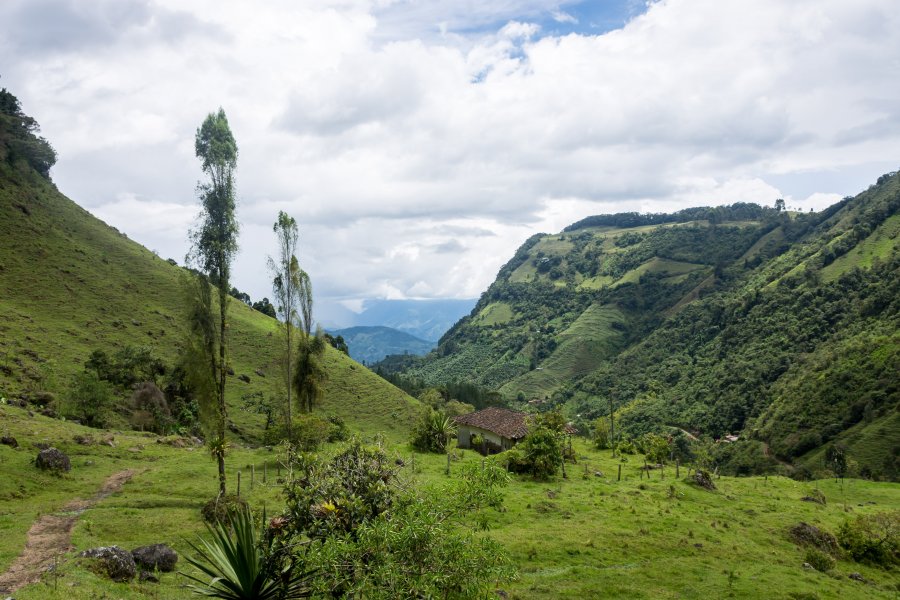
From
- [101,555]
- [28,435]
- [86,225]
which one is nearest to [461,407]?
[28,435]

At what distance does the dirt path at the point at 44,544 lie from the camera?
44.3 feet

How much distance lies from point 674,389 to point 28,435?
436 feet

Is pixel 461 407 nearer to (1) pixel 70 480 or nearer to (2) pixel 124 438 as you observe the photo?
(2) pixel 124 438

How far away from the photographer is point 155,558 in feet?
53.6

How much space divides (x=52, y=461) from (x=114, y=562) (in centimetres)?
1519

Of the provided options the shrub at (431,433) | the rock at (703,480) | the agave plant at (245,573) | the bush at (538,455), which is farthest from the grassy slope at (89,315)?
the agave plant at (245,573)

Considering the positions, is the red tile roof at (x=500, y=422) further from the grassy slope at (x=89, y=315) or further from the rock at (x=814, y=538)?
the rock at (x=814, y=538)

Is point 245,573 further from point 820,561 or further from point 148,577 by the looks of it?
point 820,561

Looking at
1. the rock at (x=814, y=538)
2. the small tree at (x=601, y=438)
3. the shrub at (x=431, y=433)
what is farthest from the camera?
the small tree at (x=601, y=438)

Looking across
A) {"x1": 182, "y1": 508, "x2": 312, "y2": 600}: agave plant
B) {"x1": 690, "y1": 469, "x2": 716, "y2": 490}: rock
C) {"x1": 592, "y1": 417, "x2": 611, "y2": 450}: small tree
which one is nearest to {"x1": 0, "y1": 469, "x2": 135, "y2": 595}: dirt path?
{"x1": 182, "y1": 508, "x2": 312, "y2": 600}: agave plant

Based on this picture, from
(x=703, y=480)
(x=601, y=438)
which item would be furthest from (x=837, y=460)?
(x=703, y=480)

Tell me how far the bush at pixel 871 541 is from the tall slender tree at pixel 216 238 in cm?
3416

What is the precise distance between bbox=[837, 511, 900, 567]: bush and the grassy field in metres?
1.13

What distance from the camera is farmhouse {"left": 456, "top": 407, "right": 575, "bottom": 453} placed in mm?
48125
